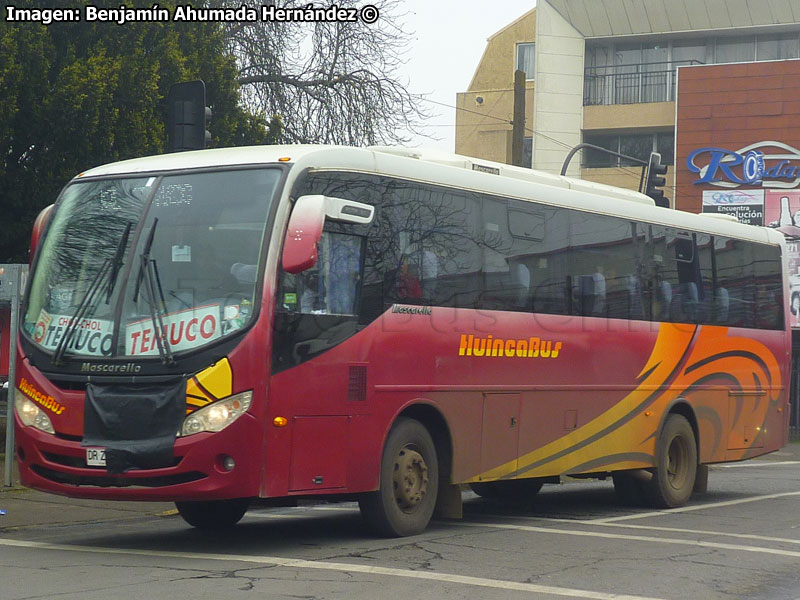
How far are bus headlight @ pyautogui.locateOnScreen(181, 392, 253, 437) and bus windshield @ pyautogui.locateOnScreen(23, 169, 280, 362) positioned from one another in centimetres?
48

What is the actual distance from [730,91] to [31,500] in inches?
1385

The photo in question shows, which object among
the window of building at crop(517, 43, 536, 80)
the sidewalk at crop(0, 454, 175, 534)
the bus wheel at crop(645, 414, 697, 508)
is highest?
the window of building at crop(517, 43, 536, 80)

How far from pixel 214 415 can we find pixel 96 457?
986 mm

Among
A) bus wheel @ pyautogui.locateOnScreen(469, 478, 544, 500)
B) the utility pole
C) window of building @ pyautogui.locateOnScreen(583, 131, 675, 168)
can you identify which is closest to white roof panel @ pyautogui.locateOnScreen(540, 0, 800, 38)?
window of building @ pyautogui.locateOnScreen(583, 131, 675, 168)

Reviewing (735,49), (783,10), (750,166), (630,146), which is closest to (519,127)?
(750,166)

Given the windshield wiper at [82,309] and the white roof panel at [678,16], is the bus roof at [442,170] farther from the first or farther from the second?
the white roof panel at [678,16]

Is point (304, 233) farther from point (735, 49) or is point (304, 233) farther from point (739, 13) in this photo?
point (735, 49)

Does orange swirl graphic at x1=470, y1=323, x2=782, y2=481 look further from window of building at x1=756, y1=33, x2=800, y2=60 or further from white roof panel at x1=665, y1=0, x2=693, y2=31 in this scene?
white roof panel at x1=665, y1=0, x2=693, y2=31

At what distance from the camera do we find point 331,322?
1056cm

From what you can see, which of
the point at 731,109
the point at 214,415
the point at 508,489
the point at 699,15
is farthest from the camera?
the point at 699,15

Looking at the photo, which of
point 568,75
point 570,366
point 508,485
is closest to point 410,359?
point 570,366

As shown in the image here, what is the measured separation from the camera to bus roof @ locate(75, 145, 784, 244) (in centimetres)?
1061

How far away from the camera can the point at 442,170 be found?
12.1 meters

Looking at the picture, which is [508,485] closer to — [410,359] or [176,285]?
[410,359]
